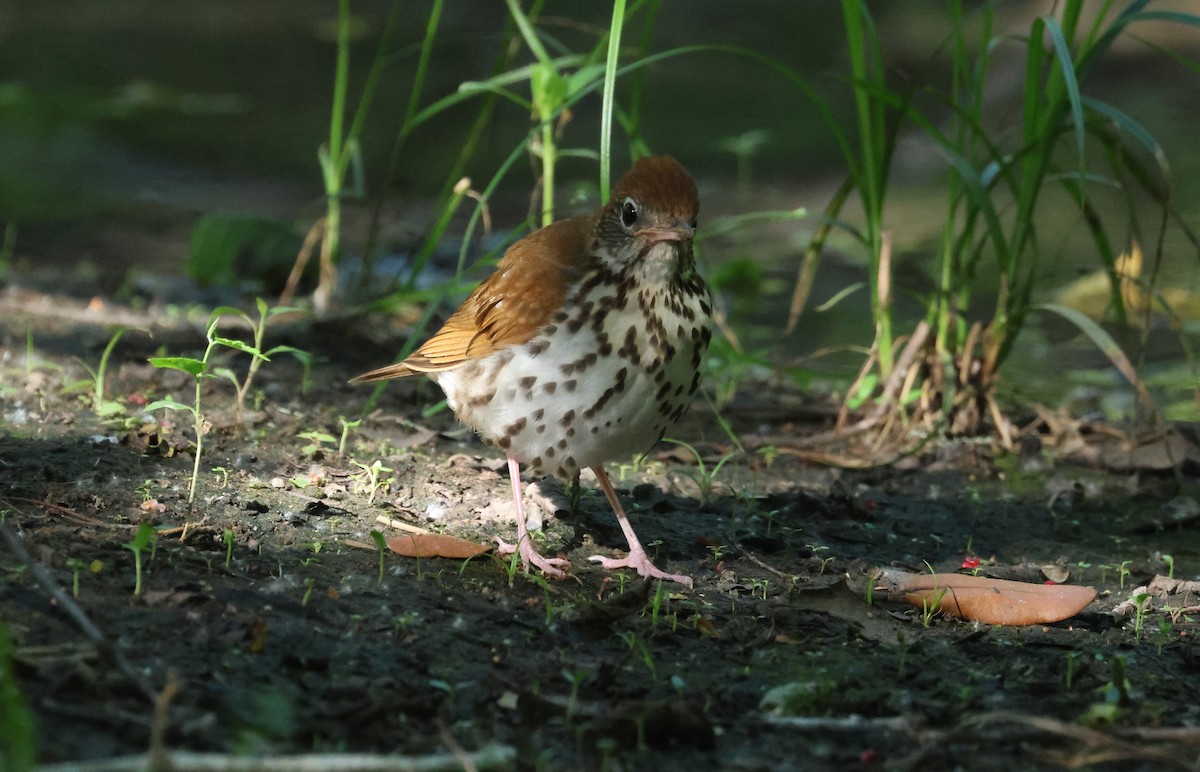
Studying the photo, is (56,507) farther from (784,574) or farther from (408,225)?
(408,225)

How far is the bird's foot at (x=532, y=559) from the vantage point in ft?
12.1

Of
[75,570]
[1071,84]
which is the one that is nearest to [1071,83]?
[1071,84]

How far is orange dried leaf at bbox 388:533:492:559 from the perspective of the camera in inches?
142

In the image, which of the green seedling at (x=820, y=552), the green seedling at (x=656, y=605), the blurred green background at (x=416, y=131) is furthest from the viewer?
the blurred green background at (x=416, y=131)

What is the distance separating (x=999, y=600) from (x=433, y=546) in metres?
1.49

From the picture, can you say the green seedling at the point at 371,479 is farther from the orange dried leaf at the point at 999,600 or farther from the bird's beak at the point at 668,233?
the orange dried leaf at the point at 999,600

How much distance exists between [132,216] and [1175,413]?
22.6 ft

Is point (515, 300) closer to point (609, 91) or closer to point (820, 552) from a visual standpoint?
point (609, 91)

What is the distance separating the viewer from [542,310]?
151 inches

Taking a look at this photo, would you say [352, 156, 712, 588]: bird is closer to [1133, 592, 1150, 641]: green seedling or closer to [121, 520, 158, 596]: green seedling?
[121, 520, 158, 596]: green seedling

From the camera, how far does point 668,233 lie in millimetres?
3654

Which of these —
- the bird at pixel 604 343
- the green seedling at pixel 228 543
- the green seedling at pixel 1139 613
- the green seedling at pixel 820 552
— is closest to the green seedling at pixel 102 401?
the green seedling at pixel 228 543

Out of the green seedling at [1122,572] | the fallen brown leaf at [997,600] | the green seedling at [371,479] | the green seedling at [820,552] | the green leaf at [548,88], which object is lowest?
the green seedling at [1122,572]

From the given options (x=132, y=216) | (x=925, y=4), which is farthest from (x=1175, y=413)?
(x=925, y=4)
